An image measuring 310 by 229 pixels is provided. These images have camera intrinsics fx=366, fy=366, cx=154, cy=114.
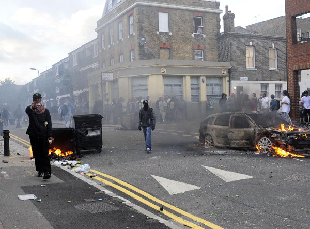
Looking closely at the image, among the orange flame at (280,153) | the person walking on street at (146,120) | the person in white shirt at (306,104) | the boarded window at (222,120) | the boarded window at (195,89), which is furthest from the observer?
the boarded window at (195,89)

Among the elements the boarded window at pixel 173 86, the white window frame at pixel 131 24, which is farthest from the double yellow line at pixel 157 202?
the white window frame at pixel 131 24

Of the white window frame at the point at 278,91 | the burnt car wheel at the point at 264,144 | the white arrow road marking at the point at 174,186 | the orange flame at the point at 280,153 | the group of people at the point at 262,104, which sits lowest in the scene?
the white arrow road marking at the point at 174,186

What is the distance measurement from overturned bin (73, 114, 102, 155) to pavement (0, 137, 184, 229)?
3.46 m

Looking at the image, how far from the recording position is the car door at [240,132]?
1117cm

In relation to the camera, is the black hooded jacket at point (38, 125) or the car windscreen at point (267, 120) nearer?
the black hooded jacket at point (38, 125)

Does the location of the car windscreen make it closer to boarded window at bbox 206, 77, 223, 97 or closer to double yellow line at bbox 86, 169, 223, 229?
double yellow line at bbox 86, 169, 223, 229

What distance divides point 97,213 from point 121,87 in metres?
27.0

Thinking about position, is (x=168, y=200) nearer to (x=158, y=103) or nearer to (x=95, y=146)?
(x=95, y=146)

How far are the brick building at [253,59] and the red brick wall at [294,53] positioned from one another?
12.9m

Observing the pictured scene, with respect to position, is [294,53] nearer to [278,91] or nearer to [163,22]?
[163,22]

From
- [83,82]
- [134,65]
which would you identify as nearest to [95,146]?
[134,65]

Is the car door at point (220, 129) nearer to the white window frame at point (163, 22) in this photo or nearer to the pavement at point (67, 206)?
the pavement at point (67, 206)

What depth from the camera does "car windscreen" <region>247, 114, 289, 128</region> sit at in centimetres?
1104

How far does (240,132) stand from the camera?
11.5m
